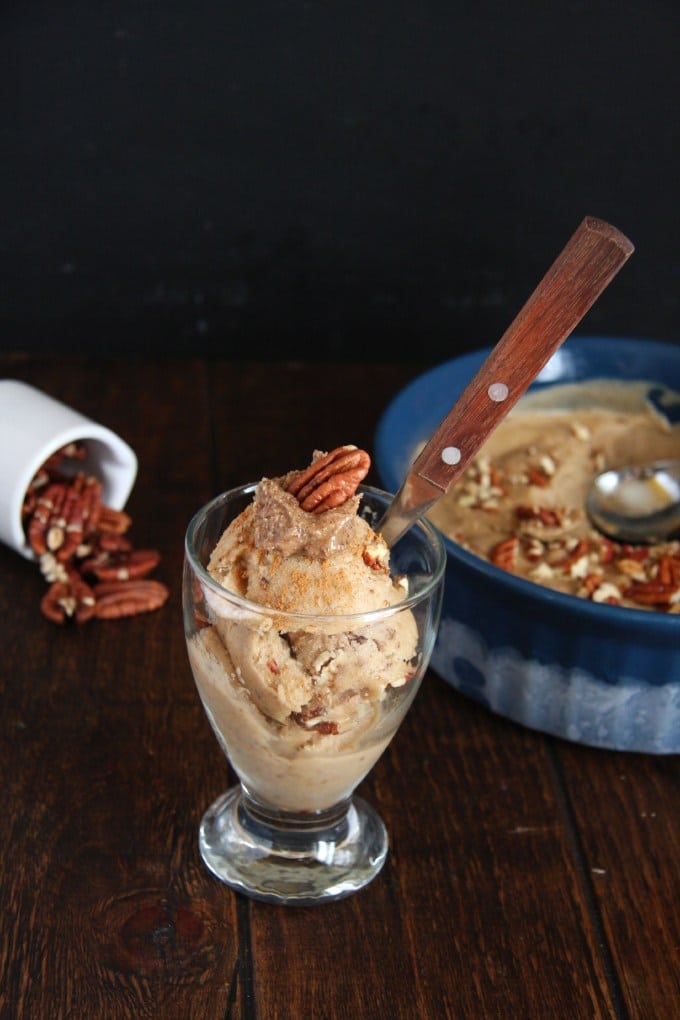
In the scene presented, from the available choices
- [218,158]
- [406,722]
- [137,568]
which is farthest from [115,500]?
[218,158]

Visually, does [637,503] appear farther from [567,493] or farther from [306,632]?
[306,632]

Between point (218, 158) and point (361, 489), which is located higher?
point (361, 489)

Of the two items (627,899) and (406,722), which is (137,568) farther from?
(627,899)

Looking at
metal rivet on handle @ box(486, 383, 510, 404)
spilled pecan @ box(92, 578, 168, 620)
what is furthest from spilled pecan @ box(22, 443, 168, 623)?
metal rivet on handle @ box(486, 383, 510, 404)

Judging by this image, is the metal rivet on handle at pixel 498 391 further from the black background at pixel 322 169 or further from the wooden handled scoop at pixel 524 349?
the black background at pixel 322 169

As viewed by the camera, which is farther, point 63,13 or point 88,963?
point 63,13

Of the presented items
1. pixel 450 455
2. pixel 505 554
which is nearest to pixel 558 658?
pixel 505 554
